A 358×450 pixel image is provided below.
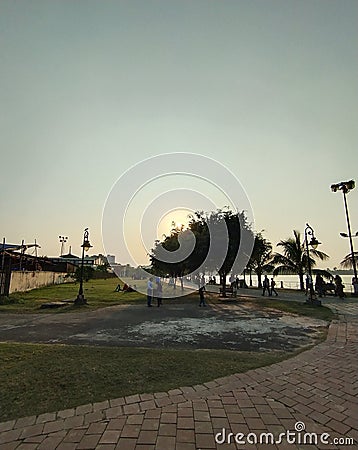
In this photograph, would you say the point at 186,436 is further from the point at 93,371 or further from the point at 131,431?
the point at 93,371

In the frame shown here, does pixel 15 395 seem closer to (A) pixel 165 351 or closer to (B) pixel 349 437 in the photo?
(A) pixel 165 351

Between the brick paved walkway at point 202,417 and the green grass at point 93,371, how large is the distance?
254 millimetres

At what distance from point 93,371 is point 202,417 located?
83.7 inches

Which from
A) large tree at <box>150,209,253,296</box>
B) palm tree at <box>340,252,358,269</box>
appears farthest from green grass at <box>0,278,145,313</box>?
palm tree at <box>340,252,358,269</box>

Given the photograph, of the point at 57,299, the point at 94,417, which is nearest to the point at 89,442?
the point at 94,417

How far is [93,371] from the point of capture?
188 inches

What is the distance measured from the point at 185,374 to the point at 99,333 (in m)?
4.48

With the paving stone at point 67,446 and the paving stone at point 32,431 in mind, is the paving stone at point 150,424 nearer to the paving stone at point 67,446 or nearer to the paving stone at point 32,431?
the paving stone at point 67,446

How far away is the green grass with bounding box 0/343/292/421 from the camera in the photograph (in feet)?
12.8

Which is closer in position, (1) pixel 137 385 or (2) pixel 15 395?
(2) pixel 15 395

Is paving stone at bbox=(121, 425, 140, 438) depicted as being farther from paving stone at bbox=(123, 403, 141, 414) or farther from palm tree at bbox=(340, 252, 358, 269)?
palm tree at bbox=(340, 252, 358, 269)

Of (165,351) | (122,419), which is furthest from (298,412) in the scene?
(165,351)

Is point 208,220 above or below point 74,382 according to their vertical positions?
above

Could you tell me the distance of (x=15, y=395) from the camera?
157 inches
